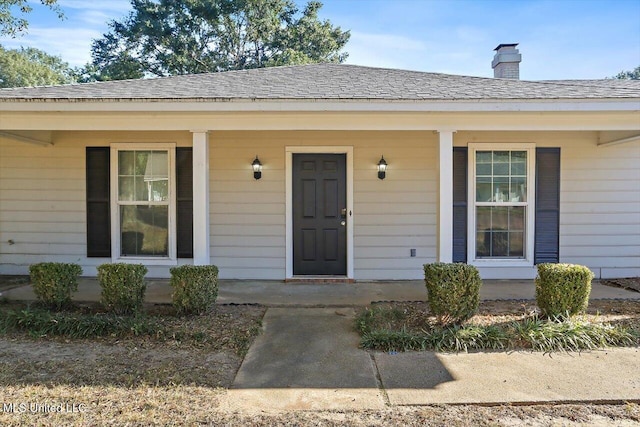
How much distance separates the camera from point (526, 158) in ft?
20.4

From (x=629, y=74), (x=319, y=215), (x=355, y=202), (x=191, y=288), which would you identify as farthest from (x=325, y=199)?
(x=629, y=74)

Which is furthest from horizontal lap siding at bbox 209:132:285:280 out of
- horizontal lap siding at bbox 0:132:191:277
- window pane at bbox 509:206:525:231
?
window pane at bbox 509:206:525:231

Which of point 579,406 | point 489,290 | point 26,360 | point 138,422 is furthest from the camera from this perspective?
point 489,290

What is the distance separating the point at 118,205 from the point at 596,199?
7.26 meters

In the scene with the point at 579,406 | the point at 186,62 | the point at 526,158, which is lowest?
the point at 579,406

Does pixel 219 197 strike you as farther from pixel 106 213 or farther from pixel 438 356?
pixel 438 356

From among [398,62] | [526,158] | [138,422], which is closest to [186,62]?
[398,62]

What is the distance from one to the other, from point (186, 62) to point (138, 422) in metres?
17.6

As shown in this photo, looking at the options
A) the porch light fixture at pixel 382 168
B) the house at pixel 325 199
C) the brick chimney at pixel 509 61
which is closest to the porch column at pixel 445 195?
the house at pixel 325 199

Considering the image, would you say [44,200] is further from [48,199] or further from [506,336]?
[506,336]

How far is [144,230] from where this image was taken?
21.0ft

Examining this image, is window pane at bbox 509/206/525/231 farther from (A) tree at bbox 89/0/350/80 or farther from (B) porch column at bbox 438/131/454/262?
(A) tree at bbox 89/0/350/80

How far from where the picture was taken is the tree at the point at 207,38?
1783 cm

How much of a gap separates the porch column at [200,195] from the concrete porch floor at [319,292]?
0.72m
